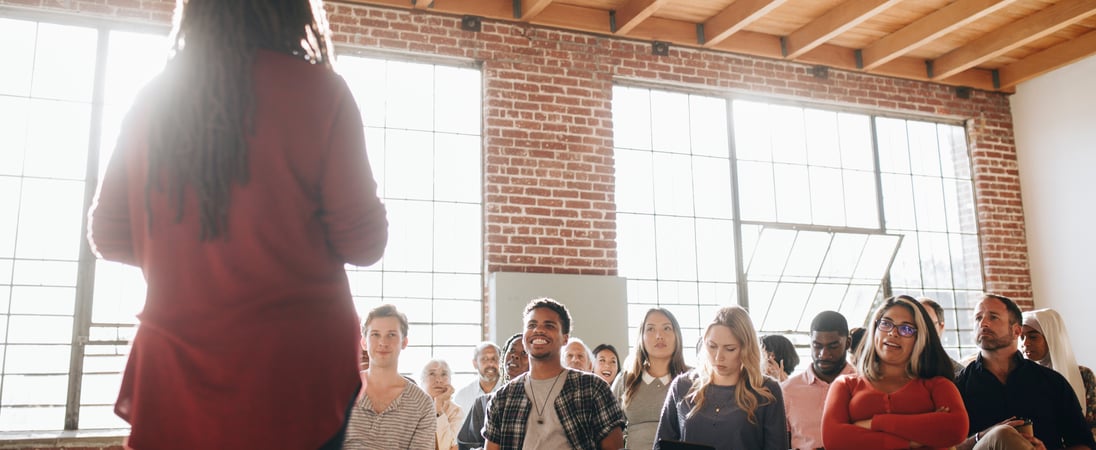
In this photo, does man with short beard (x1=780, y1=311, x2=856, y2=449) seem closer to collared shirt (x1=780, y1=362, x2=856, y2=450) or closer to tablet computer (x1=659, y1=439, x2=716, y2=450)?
collared shirt (x1=780, y1=362, x2=856, y2=450)

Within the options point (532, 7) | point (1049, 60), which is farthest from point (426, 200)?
point (1049, 60)

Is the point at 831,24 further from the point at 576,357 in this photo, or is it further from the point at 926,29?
the point at 576,357

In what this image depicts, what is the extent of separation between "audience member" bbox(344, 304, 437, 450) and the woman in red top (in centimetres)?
200

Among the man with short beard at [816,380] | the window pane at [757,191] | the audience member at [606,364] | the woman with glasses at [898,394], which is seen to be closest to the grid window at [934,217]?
the window pane at [757,191]

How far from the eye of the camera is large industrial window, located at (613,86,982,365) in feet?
22.5

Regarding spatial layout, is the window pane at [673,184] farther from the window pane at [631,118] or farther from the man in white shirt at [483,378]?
the man in white shirt at [483,378]

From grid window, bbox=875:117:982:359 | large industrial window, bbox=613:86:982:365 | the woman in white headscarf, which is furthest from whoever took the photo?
grid window, bbox=875:117:982:359

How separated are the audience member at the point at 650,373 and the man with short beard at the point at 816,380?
51cm

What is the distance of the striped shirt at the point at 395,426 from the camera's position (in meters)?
3.17

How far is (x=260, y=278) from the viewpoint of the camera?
112 centimetres

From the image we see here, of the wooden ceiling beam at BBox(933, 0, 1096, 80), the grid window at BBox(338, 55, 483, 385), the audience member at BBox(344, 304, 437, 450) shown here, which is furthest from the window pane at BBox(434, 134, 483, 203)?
the wooden ceiling beam at BBox(933, 0, 1096, 80)

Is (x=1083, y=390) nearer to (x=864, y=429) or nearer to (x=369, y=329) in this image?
(x=864, y=429)

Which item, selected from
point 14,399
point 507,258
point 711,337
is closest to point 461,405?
point 507,258

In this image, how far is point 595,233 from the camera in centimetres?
647
